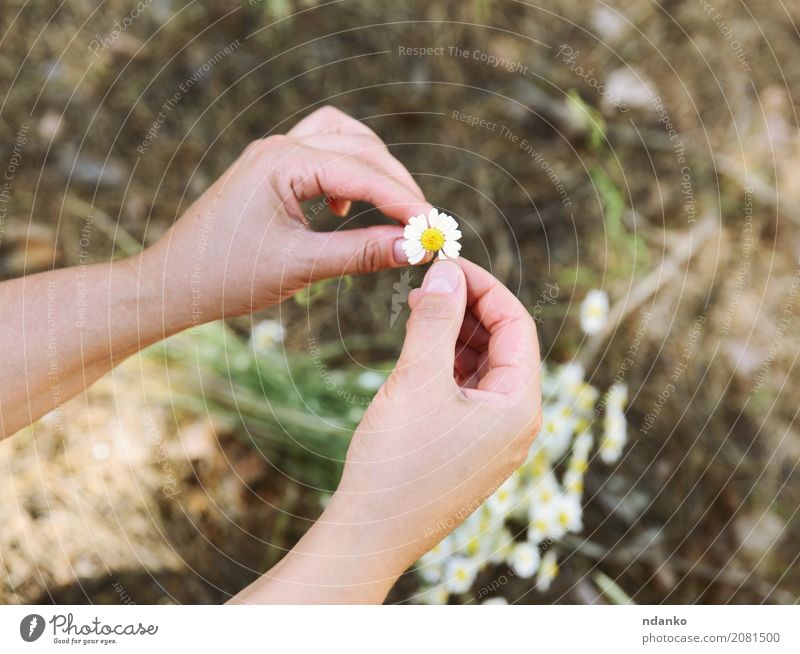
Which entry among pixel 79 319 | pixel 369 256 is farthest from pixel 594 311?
pixel 79 319

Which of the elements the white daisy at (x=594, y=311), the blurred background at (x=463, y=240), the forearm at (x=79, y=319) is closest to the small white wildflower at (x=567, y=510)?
the blurred background at (x=463, y=240)

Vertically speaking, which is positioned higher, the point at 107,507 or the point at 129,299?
the point at 129,299

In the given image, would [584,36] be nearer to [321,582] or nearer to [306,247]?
[306,247]

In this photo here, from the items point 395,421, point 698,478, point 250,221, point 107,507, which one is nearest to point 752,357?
point 698,478

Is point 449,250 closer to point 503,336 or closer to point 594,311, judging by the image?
point 503,336

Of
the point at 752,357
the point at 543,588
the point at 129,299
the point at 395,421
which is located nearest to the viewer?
the point at 395,421
